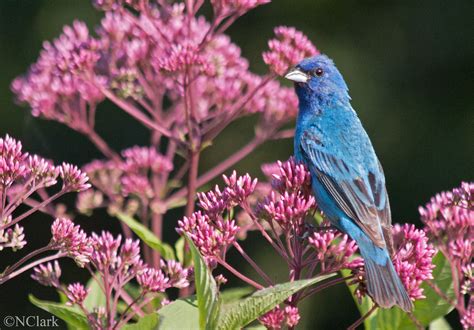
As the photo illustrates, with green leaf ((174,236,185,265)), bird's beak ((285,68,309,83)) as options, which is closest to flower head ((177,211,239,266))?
green leaf ((174,236,185,265))

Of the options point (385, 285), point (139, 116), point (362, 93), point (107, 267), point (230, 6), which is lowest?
point (385, 285)

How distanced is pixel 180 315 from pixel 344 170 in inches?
59.8

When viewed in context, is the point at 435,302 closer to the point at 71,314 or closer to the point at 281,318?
the point at 281,318

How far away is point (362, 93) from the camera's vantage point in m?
9.37

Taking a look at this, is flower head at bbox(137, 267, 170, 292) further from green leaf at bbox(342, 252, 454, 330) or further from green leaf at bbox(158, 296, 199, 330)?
green leaf at bbox(342, 252, 454, 330)

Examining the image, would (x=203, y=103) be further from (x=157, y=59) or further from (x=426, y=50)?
(x=426, y=50)

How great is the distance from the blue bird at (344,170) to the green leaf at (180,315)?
0.61 metres

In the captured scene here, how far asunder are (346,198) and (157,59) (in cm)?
105

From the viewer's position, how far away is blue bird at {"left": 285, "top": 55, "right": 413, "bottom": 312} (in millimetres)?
3196

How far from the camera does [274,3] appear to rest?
32.7ft

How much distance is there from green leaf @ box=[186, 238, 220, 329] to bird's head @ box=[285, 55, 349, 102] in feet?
6.96

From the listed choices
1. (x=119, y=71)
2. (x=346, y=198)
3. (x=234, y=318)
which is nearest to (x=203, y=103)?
(x=119, y=71)

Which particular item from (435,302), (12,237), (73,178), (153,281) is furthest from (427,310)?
(12,237)

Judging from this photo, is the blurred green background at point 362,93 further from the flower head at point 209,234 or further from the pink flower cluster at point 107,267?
the flower head at point 209,234
